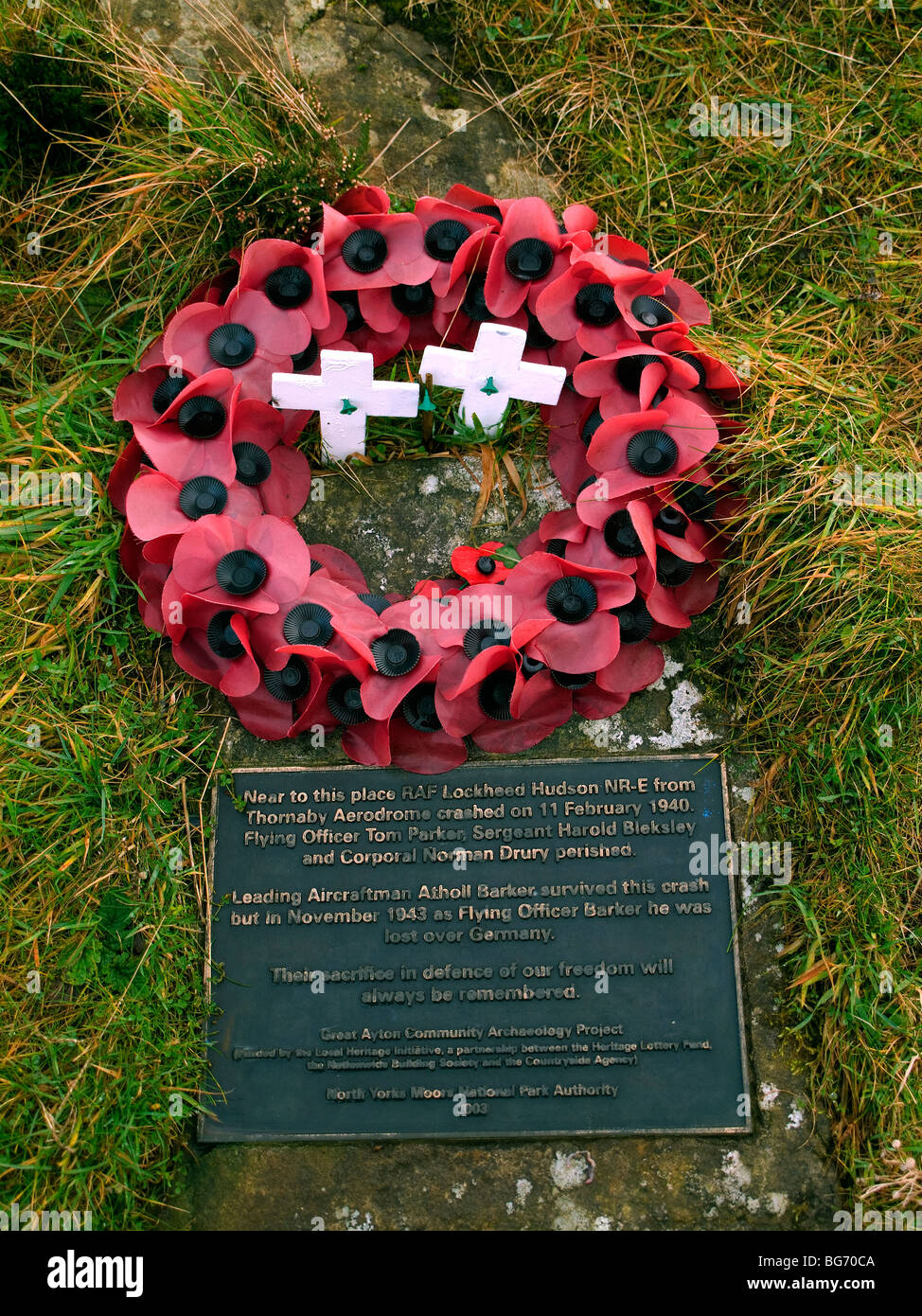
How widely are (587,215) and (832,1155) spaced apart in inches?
143

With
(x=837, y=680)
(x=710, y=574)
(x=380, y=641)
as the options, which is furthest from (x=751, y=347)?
(x=380, y=641)

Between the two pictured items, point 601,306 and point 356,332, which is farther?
point 356,332

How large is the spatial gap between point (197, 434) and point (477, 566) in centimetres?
114

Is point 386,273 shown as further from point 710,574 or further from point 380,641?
point 710,574

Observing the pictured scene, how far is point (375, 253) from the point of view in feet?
12.2

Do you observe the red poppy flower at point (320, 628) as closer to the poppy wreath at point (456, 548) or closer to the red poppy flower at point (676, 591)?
the poppy wreath at point (456, 548)

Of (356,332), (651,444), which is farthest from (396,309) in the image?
(651,444)

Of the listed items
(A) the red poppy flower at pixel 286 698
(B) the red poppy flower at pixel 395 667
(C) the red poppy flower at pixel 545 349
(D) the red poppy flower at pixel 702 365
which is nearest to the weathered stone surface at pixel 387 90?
(C) the red poppy flower at pixel 545 349

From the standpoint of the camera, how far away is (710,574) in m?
3.68

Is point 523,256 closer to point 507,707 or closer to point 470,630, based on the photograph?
point 470,630

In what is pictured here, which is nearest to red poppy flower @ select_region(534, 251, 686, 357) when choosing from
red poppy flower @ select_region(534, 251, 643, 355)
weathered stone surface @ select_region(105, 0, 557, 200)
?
red poppy flower @ select_region(534, 251, 643, 355)

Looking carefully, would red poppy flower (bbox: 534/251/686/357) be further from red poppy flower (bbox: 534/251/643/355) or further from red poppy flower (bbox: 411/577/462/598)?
red poppy flower (bbox: 411/577/462/598)

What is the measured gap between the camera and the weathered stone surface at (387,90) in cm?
420

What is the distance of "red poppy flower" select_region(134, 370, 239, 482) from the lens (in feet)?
11.7
